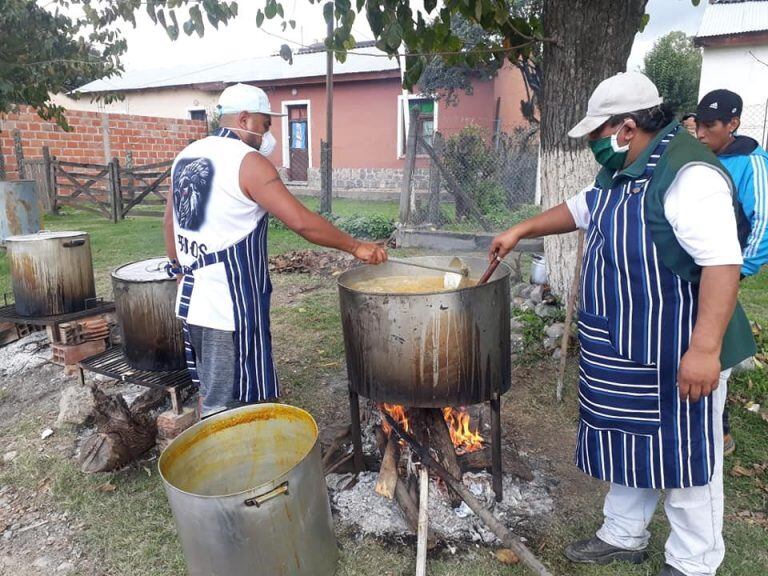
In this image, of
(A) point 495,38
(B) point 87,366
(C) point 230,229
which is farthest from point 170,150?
(C) point 230,229

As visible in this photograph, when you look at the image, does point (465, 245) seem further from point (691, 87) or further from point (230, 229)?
point (691, 87)

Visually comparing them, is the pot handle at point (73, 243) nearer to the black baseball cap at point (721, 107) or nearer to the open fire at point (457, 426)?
the open fire at point (457, 426)

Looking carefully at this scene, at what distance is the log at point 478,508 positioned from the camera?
94.7 inches

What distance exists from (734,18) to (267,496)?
1821 cm

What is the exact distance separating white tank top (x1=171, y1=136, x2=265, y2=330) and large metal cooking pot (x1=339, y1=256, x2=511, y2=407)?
1.92 feet

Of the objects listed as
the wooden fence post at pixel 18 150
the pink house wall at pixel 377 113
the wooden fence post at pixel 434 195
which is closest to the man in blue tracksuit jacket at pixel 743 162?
the wooden fence post at pixel 434 195

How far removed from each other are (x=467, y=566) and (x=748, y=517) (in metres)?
1.55

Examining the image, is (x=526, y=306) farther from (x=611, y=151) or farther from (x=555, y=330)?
(x=611, y=151)

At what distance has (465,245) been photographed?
876 centimetres

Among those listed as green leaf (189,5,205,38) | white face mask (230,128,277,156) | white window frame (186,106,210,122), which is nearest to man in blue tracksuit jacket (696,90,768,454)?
white face mask (230,128,277,156)

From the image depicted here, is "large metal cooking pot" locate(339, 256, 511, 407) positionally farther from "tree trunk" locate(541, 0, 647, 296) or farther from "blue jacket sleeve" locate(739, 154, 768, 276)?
"tree trunk" locate(541, 0, 647, 296)

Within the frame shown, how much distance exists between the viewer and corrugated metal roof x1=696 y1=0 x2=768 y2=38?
543 inches

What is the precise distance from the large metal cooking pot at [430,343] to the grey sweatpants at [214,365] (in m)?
0.64

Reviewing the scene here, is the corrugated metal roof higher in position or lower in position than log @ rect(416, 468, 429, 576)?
higher
